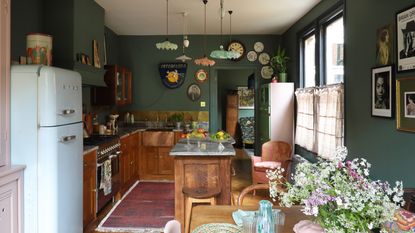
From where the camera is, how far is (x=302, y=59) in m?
5.55

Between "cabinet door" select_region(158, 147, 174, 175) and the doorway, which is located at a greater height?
the doorway

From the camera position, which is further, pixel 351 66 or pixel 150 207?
pixel 150 207

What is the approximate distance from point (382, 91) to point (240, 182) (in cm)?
356

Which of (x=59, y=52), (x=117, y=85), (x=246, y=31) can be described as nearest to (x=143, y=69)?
(x=117, y=85)

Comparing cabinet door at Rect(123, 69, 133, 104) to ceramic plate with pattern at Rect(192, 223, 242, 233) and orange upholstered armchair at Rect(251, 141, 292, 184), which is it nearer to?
orange upholstered armchair at Rect(251, 141, 292, 184)

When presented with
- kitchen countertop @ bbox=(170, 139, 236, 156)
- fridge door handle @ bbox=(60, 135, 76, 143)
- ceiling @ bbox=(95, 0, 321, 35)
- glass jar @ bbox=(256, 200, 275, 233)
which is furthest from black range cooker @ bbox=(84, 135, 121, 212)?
glass jar @ bbox=(256, 200, 275, 233)

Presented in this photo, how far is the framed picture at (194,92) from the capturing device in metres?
6.85

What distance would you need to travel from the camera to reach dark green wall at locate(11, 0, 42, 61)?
3387mm

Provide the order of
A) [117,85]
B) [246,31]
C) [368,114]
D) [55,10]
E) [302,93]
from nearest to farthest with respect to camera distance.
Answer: [368,114], [55,10], [302,93], [117,85], [246,31]

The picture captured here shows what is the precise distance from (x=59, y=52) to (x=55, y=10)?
0.51 metres

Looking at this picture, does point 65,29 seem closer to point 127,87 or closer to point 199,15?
point 199,15

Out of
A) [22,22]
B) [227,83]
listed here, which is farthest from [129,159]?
[227,83]

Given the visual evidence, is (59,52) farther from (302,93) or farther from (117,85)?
(302,93)

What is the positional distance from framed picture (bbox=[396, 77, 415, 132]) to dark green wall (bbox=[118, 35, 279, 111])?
429 cm
